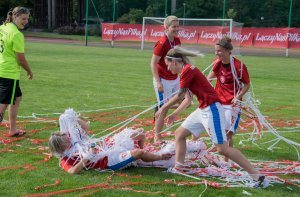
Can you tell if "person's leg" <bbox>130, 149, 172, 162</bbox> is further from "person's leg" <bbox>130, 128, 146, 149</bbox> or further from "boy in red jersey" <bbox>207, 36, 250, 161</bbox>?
Result: "boy in red jersey" <bbox>207, 36, 250, 161</bbox>

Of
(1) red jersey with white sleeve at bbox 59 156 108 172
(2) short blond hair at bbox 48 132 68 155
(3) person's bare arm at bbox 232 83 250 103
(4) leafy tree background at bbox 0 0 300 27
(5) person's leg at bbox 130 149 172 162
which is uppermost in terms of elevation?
(4) leafy tree background at bbox 0 0 300 27

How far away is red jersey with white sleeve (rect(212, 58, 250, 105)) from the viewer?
618cm

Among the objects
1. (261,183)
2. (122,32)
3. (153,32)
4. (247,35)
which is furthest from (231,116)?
(122,32)

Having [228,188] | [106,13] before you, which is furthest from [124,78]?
[106,13]

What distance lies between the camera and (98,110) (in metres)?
10.1

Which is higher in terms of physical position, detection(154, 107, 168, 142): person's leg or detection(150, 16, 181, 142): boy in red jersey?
detection(150, 16, 181, 142): boy in red jersey

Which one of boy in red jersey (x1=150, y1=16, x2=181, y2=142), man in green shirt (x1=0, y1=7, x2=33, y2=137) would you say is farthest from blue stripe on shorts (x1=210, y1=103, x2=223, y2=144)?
man in green shirt (x1=0, y1=7, x2=33, y2=137)

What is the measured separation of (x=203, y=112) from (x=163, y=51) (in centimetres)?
220

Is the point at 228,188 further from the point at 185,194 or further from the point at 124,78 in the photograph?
the point at 124,78

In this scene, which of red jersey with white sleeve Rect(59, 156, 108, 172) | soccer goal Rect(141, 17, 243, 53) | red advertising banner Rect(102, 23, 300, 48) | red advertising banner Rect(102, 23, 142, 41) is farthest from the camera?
red advertising banner Rect(102, 23, 142, 41)

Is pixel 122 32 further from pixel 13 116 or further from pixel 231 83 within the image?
pixel 231 83

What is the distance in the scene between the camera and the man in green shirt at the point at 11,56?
7.22 meters

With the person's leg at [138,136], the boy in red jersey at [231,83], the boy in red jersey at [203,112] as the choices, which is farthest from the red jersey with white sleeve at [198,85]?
the person's leg at [138,136]

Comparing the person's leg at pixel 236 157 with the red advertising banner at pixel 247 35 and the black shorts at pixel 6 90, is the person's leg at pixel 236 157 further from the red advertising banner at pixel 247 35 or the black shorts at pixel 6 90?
the red advertising banner at pixel 247 35
